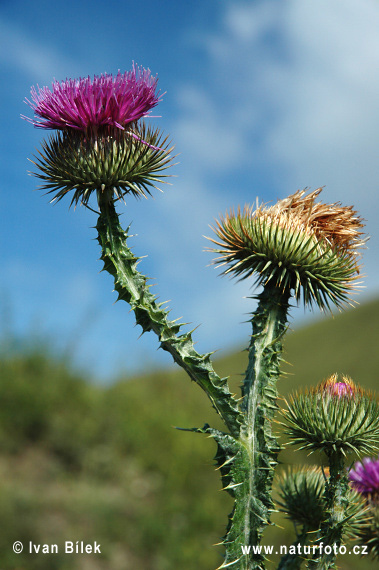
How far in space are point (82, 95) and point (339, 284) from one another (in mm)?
2074

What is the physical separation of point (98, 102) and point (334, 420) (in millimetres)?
2472

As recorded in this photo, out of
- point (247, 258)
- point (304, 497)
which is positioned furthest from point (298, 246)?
point (304, 497)

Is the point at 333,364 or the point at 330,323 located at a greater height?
the point at 330,323

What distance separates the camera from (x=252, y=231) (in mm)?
3395

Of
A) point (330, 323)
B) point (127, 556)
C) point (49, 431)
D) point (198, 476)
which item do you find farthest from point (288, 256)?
point (330, 323)

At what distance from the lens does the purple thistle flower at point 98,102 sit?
328 cm


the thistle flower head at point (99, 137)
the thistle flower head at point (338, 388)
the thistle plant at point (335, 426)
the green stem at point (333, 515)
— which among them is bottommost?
the green stem at point (333, 515)

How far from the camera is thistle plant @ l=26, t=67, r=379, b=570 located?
2.90 meters

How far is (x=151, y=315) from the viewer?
117 inches

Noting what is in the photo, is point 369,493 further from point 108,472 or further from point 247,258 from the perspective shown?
point 108,472

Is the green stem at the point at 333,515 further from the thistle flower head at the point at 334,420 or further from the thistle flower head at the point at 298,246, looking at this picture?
the thistle flower head at the point at 298,246

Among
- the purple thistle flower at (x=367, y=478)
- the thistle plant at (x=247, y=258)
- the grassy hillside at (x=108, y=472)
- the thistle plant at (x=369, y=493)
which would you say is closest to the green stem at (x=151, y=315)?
the thistle plant at (x=247, y=258)

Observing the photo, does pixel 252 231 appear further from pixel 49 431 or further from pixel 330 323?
pixel 330 323

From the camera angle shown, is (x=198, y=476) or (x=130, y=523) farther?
(x=198, y=476)
